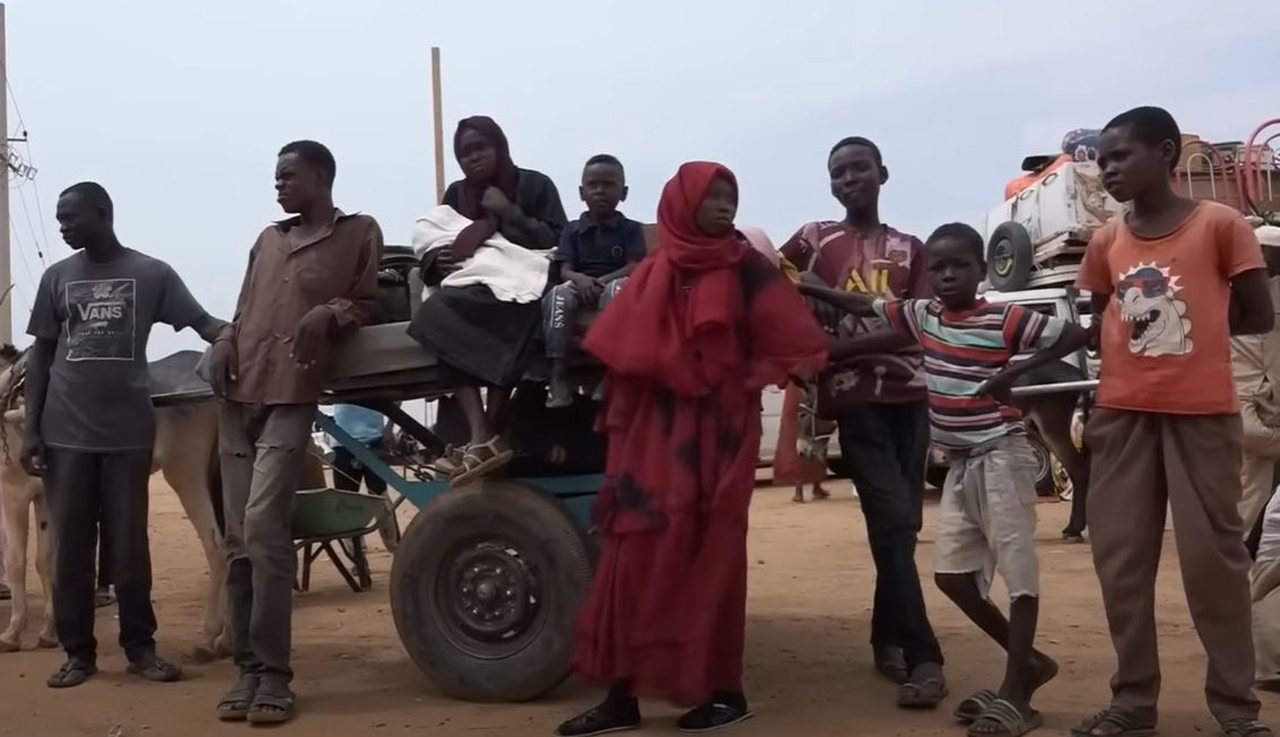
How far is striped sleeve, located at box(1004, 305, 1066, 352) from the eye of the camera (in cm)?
443

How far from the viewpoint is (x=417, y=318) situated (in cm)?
509

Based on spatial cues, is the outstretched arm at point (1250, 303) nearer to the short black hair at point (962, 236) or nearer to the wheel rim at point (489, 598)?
the short black hair at point (962, 236)

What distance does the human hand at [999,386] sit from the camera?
4.40 meters

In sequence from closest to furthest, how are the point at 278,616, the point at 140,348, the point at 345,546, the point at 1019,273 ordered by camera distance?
the point at 278,616 < the point at 140,348 < the point at 345,546 < the point at 1019,273

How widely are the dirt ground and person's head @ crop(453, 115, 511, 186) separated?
212cm

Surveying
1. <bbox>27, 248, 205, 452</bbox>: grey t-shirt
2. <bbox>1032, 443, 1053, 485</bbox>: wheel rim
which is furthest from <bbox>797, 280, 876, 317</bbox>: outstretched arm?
<bbox>1032, 443, 1053, 485</bbox>: wheel rim

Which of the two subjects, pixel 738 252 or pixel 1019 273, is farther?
pixel 1019 273

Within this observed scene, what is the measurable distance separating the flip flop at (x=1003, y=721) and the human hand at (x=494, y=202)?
2.64m

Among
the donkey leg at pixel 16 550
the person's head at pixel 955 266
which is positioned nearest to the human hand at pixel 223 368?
the donkey leg at pixel 16 550

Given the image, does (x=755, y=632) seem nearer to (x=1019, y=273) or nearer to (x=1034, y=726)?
(x=1034, y=726)

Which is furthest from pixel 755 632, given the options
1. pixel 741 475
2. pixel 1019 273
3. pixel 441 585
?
pixel 1019 273

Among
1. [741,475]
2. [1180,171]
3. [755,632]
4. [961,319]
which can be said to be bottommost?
[755,632]

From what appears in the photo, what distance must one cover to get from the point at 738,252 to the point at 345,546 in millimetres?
5606

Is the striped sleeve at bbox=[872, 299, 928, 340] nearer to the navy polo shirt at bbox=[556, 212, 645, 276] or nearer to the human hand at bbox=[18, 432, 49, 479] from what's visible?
the navy polo shirt at bbox=[556, 212, 645, 276]
